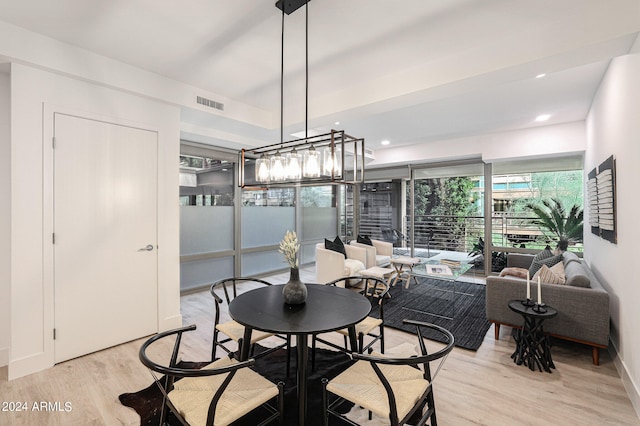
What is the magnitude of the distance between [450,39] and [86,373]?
4202 millimetres

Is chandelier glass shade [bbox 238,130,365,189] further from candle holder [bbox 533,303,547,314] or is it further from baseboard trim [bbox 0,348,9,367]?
baseboard trim [bbox 0,348,9,367]

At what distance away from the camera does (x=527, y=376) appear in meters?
2.54

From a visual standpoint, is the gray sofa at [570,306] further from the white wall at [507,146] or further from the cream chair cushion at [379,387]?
the white wall at [507,146]

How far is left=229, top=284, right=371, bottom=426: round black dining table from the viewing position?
5.70ft

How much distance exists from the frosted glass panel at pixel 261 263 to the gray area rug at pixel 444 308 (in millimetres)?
2511

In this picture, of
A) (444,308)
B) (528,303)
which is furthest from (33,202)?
(444,308)

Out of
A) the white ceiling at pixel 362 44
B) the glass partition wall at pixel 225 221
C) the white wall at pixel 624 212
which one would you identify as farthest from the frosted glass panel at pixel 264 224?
the white wall at pixel 624 212

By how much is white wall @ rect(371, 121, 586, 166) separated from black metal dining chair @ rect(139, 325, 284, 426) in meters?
5.49

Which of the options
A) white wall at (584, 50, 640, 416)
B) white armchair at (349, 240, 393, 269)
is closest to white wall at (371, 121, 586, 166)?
white wall at (584, 50, 640, 416)

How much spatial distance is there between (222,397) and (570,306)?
3083mm

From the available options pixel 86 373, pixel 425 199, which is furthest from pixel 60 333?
pixel 425 199

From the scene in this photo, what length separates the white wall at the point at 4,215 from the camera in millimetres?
2734

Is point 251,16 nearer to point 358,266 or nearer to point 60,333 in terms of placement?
point 60,333

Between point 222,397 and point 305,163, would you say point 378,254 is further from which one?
point 222,397
